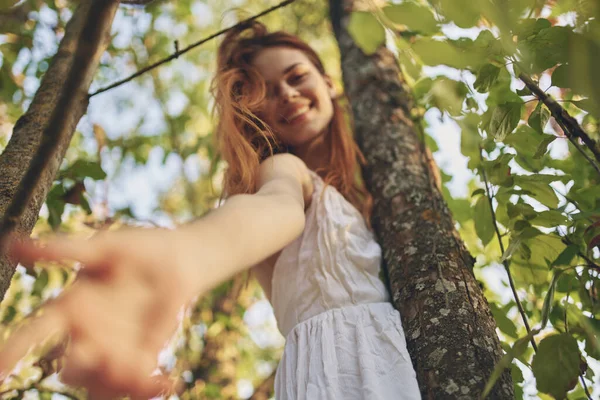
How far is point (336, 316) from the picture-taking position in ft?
4.08

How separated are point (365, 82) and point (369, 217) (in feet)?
2.10

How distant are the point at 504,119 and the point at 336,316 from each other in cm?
62

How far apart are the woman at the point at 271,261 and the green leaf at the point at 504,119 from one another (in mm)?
452

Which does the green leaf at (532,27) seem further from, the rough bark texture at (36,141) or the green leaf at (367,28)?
the rough bark texture at (36,141)

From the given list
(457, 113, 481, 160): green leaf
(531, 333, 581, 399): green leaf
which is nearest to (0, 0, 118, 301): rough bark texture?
(531, 333, 581, 399): green leaf

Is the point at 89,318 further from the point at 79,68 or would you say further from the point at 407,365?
the point at 407,365

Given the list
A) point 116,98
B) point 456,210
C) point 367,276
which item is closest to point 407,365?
point 367,276

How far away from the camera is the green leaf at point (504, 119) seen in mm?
1030

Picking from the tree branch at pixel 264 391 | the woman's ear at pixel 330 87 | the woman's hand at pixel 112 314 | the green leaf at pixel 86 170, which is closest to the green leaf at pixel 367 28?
the woman's hand at pixel 112 314

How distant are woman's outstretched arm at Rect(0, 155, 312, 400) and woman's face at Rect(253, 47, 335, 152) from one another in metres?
1.15

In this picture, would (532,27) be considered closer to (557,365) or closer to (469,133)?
(469,133)

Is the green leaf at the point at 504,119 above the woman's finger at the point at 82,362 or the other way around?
above

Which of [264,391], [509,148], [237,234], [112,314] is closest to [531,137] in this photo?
[509,148]

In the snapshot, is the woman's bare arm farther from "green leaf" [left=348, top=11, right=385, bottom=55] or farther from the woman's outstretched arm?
"green leaf" [left=348, top=11, right=385, bottom=55]
